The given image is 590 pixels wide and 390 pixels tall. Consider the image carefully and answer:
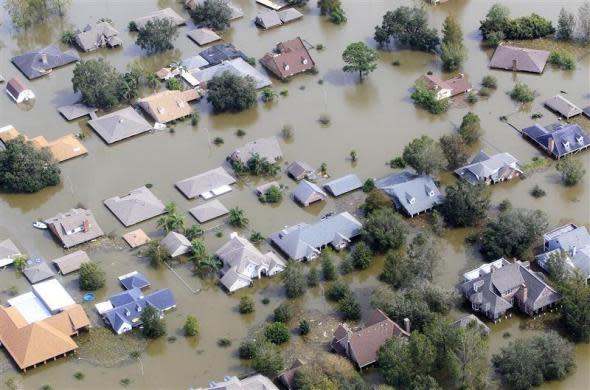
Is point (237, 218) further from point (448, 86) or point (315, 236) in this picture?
point (448, 86)

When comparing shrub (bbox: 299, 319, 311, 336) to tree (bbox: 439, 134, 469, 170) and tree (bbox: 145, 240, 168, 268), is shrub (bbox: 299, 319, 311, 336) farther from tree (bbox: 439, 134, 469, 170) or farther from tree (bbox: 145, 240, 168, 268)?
tree (bbox: 439, 134, 469, 170)

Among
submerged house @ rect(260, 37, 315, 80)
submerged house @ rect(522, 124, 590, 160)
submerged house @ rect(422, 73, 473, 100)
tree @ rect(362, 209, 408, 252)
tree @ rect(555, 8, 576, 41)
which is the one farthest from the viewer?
tree @ rect(555, 8, 576, 41)

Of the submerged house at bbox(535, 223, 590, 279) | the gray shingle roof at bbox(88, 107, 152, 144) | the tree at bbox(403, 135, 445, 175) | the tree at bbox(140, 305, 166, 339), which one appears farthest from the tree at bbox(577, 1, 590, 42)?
the tree at bbox(140, 305, 166, 339)

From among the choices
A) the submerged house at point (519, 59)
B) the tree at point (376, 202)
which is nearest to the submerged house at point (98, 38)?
the submerged house at point (519, 59)

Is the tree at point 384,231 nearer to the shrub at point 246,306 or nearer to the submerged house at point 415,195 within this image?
the submerged house at point 415,195

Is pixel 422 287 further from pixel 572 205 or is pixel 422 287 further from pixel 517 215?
pixel 572 205

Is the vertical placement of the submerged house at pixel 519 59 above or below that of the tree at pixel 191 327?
above
